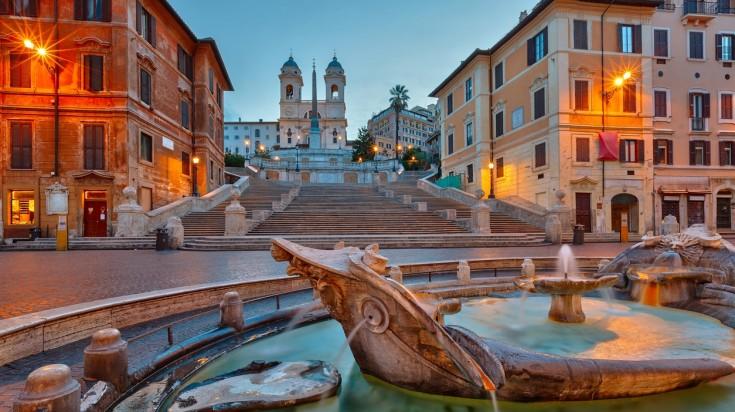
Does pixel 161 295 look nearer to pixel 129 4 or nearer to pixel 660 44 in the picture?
pixel 129 4

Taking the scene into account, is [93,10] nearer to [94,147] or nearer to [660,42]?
[94,147]

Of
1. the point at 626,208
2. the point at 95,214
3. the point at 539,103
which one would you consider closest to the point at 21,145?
the point at 95,214

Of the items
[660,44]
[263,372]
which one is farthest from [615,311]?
[660,44]

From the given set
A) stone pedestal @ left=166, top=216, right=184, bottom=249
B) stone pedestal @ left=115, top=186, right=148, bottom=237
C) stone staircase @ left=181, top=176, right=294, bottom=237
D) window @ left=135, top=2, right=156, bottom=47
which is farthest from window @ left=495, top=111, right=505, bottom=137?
stone pedestal @ left=115, top=186, right=148, bottom=237

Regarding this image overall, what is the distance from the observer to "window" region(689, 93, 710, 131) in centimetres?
2839

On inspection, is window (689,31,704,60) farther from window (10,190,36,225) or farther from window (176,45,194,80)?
window (10,190,36,225)

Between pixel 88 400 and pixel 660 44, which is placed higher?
pixel 660 44

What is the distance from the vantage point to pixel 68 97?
22344 millimetres

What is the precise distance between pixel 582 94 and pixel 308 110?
267 feet

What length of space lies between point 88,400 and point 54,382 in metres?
0.65

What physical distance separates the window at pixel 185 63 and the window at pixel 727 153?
130 ft

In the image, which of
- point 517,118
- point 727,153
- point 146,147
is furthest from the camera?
point 517,118

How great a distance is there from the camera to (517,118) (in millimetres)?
30688

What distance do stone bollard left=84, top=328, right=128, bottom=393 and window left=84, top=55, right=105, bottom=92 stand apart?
2439 centimetres
